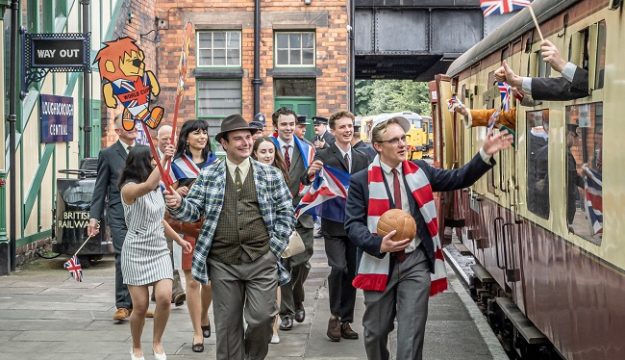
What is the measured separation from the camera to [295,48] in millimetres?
22797

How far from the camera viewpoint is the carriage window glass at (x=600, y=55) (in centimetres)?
526

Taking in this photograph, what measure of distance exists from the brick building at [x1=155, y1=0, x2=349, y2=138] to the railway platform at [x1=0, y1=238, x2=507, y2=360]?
10.4 meters

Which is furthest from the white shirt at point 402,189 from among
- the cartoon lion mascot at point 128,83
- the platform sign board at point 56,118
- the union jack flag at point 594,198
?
the platform sign board at point 56,118

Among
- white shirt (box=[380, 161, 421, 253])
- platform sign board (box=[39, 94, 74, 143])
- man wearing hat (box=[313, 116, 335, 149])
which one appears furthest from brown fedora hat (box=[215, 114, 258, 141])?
man wearing hat (box=[313, 116, 335, 149])

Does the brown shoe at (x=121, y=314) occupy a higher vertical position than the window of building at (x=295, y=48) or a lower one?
lower

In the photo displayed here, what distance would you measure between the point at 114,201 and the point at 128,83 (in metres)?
3.18

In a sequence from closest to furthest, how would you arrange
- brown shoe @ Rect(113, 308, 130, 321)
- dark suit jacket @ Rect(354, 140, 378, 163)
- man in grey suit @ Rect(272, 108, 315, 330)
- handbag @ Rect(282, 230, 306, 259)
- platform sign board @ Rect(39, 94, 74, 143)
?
handbag @ Rect(282, 230, 306, 259)
dark suit jacket @ Rect(354, 140, 378, 163)
man in grey suit @ Rect(272, 108, 315, 330)
brown shoe @ Rect(113, 308, 130, 321)
platform sign board @ Rect(39, 94, 74, 143)

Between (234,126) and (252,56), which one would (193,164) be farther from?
(252,56)

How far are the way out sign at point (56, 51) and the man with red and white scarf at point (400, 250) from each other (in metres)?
7.81

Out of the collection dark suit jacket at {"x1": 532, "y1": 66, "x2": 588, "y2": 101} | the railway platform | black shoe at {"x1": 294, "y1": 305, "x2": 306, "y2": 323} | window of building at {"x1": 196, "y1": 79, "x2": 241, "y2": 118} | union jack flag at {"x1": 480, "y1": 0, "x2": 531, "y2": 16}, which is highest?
window of building at {"x1": 196, "y1": 79, "x2": 241, "y2": 118}

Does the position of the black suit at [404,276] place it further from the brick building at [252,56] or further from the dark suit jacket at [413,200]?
the brick building at [252,56]

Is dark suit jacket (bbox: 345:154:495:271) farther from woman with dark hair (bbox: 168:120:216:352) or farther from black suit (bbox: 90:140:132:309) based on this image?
black suit (bbox: 90:140:132:309)

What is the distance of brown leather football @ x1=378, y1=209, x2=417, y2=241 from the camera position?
6.16 metres

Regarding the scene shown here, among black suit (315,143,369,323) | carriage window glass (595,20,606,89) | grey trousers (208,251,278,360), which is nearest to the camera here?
carriage window glass (595,20,606,89)
